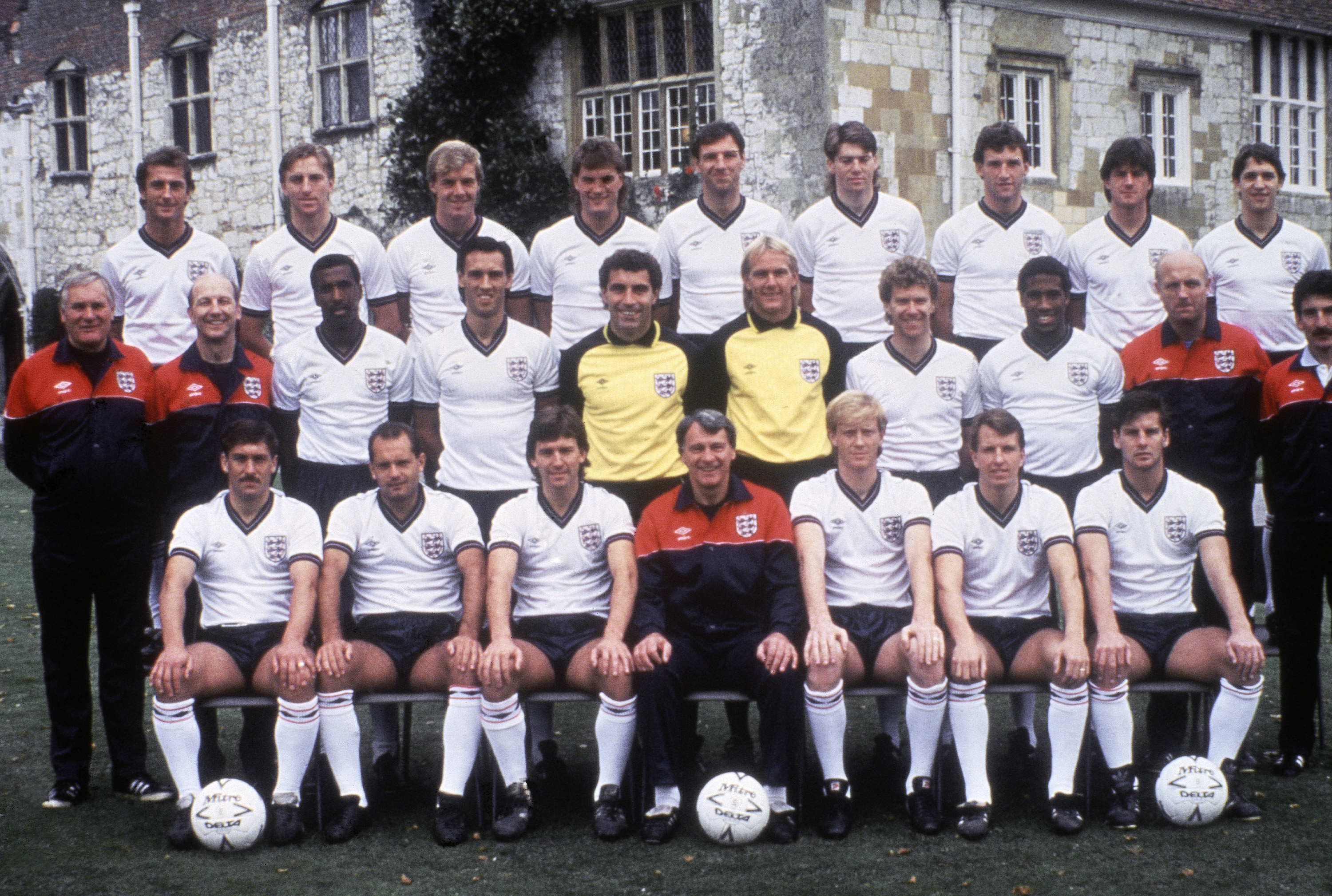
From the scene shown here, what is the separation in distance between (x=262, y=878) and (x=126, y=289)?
3.04 m

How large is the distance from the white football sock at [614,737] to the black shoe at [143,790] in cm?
182

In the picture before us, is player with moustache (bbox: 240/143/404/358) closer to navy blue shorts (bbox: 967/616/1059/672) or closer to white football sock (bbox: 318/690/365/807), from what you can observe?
white football sock (bbox: 318/690/365/807)

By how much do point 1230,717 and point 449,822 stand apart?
2.88 meters

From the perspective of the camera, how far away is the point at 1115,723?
5297 millimetres

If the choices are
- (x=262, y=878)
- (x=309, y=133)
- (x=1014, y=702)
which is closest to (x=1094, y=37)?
(x=309, y=133)

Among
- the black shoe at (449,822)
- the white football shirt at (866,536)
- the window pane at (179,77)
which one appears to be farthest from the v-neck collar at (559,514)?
the window pane at (179,77)

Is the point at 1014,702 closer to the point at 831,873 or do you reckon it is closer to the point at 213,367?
the point at 831,873

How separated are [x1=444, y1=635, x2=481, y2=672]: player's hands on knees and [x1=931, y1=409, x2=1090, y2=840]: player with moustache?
1.75 metres

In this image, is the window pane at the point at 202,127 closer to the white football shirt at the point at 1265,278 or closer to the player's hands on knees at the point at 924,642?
the white football shirt at the point at 1265,278

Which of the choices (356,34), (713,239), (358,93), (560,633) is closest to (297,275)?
(713,239)

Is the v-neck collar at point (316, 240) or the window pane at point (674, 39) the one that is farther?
the window pane at point (674, 39)

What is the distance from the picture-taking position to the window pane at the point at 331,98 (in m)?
21.4

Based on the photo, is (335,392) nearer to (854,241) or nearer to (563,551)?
(563,551)

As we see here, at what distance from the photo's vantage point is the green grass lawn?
4723 millimetres
